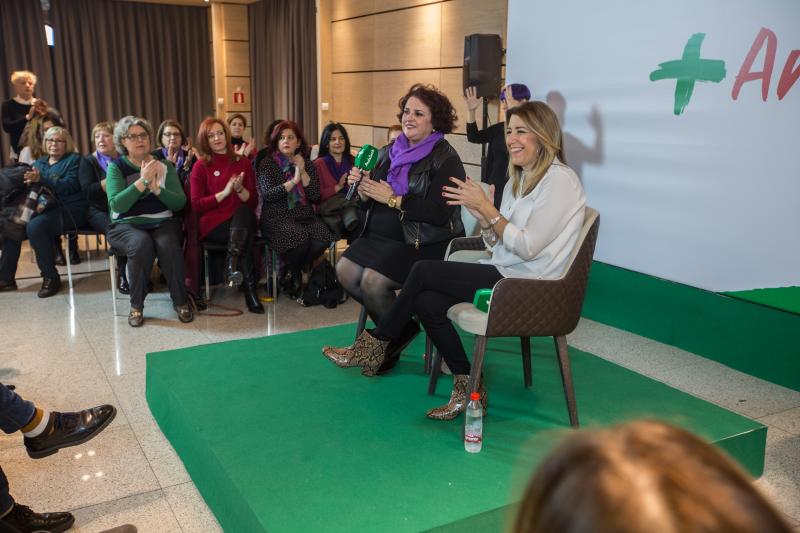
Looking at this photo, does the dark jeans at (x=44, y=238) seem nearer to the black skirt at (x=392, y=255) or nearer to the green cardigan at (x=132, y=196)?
the green cardigan at (x=132, y=196)

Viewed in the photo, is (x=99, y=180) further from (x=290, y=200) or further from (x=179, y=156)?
(x=290, y=200)

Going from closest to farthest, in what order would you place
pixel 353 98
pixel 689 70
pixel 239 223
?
pixel 689 70
pixel 239 223
pixel 353 98

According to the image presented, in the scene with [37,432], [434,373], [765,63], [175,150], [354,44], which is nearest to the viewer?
[37,432]

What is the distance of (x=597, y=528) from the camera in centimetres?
45

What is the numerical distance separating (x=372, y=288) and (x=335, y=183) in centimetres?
206

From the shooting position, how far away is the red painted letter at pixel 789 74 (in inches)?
134

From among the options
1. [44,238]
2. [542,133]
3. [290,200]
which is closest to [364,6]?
[290,200]

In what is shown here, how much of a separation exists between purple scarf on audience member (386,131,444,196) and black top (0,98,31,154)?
4.83 m

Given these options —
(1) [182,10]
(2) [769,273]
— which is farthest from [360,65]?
(2) [769,273]

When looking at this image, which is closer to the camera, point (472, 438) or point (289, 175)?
point (472, 438)

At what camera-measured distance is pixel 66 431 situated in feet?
8.22

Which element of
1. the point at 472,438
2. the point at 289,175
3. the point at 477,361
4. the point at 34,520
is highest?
the point at 289,175

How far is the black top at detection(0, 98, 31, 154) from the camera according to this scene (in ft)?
22.1

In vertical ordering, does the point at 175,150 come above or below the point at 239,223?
above
